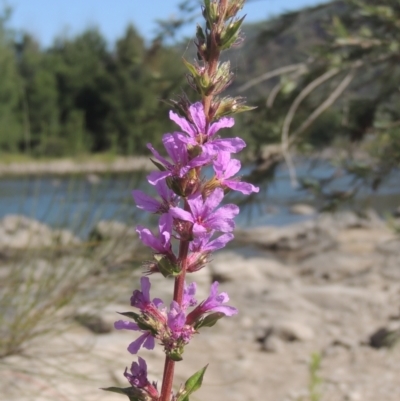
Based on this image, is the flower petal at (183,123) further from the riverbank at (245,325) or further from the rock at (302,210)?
the rock at (302,210)

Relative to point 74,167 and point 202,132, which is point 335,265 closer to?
point 74,167

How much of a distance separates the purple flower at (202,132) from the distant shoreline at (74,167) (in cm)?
220

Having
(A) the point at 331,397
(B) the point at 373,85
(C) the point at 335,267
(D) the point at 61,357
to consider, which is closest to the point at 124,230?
(D) the point at 61,357

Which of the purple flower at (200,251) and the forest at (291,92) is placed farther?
the forest at (291,92)

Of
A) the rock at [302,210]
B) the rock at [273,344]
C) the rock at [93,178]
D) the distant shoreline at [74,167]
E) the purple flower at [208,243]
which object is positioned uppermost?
the purple flower at [208,243]

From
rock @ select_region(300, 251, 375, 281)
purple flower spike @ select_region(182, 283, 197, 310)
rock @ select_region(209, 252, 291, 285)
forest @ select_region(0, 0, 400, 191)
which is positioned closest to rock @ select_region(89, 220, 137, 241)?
forest @ select_region(0, 0, 400, 191)

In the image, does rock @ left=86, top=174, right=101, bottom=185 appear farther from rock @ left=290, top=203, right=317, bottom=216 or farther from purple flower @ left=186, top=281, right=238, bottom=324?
rock @ left=290, top=203, right=317, bottom=216

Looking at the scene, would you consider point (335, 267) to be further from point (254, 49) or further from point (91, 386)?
point (91, 386)

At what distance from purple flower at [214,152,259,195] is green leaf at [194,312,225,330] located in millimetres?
172

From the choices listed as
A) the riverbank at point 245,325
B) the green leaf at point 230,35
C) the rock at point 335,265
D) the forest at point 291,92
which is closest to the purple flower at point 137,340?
the green leaf at point 230,35

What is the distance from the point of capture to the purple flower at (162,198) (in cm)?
98

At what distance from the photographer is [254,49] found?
5621mm

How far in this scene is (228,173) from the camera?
0.99 m

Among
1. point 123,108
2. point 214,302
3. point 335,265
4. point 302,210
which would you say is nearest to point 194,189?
point 214,302
